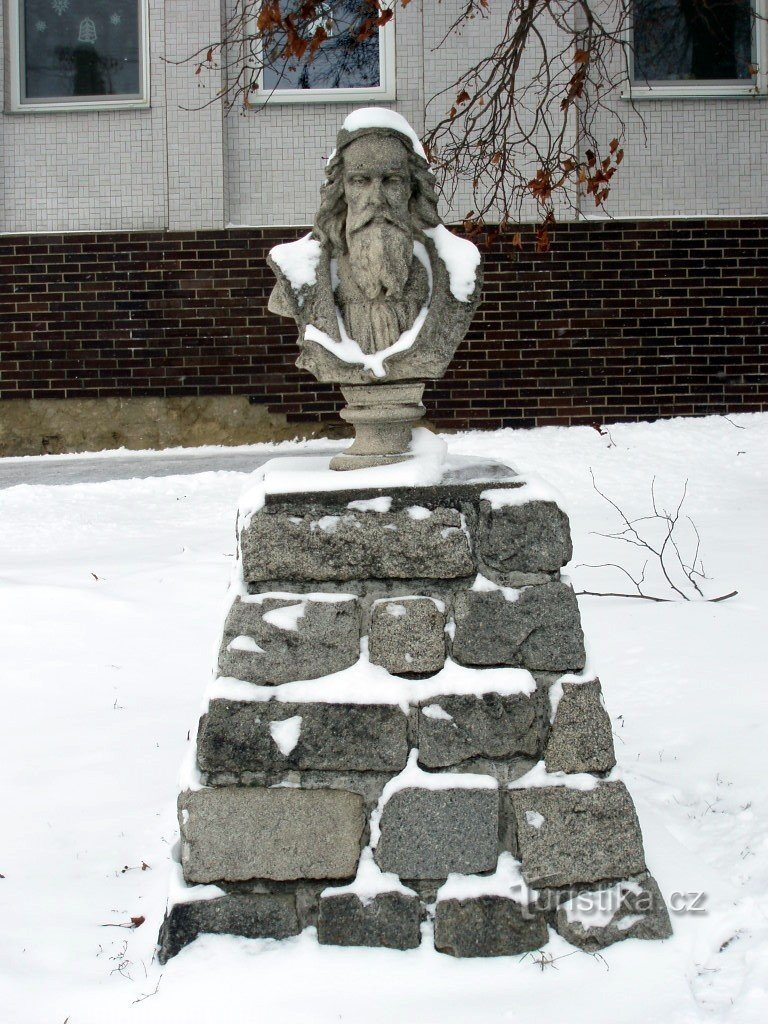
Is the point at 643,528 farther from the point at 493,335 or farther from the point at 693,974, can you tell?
the point at 693,974

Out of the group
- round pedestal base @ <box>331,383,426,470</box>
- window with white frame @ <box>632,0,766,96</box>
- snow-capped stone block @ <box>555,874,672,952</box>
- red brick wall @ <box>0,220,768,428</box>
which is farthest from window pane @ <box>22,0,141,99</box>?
snow-capped stone block @ <box>555,874,672,952</box>

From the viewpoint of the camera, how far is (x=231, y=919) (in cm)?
259

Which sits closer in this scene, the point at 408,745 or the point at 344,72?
the point at 408,745

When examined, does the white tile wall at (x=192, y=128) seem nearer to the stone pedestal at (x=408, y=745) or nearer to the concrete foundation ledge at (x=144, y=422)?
the concrete foundation ledge at (x=144, y=422)

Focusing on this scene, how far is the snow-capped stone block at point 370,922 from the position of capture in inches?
102

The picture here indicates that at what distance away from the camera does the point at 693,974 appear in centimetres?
250

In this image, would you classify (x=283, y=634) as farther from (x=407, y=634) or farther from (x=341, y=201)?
(x=341, y=201)

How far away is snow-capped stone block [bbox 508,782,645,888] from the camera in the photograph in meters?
2.61

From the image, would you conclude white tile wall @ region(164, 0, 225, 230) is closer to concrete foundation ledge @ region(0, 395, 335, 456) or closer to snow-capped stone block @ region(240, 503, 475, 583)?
concrete foundation ledge @ region(0, 395, 335, 456)

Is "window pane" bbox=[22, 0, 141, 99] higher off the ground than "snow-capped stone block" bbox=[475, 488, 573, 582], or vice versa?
"window pane" bbox=[22, 0, 141, 99]

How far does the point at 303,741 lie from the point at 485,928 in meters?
0.62

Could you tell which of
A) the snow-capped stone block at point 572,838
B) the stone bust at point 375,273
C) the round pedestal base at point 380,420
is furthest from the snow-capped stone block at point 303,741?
the stone bust at point 375,273

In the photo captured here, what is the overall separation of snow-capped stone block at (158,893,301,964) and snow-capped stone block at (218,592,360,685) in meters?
0.53

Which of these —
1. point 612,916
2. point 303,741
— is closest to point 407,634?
point 303,741
